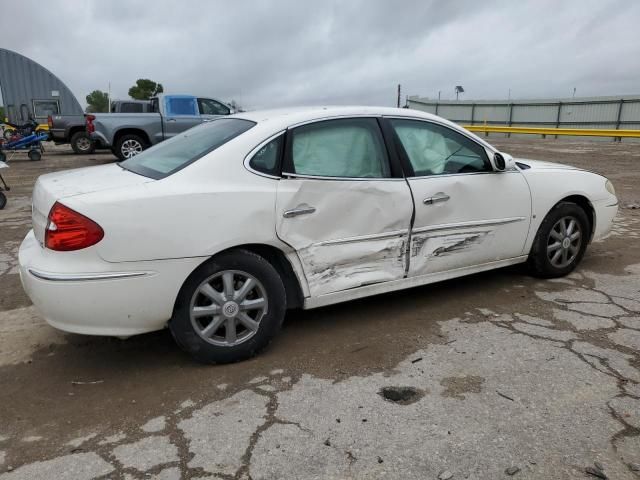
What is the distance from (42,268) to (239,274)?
1.04m

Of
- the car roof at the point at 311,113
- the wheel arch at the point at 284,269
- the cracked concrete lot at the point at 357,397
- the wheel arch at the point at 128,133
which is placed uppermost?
the car roof at the point at 311,113

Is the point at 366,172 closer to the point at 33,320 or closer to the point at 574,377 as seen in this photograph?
the point at 574,377

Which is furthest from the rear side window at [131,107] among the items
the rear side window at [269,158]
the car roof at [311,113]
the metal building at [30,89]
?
the metal building at [30,89]

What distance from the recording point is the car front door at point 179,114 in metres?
13.8

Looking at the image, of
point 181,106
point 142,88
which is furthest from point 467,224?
point 142,88

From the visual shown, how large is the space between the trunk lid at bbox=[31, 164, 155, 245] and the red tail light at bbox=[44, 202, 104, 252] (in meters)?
0.11

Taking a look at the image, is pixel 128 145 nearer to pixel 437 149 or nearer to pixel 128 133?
pixel 128 133

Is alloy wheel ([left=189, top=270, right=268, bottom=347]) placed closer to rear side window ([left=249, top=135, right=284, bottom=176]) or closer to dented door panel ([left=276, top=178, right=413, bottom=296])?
dented door panel ([left=276, top=178, right=413, bottom=296])

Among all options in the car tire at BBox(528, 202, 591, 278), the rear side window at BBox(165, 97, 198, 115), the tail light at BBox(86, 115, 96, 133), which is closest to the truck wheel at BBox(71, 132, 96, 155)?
the tail light at BBox(86, 115, 96, 133)

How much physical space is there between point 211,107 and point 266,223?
12.1 m

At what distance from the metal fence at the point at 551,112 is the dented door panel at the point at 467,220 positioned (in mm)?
26976

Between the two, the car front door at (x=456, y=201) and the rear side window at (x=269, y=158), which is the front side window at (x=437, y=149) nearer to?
the car front door at (x=456, y=201)

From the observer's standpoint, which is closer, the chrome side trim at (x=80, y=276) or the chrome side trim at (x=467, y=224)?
the chrome side trim at (x=80, y=276)

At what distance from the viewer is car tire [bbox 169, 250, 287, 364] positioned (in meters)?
2.90
